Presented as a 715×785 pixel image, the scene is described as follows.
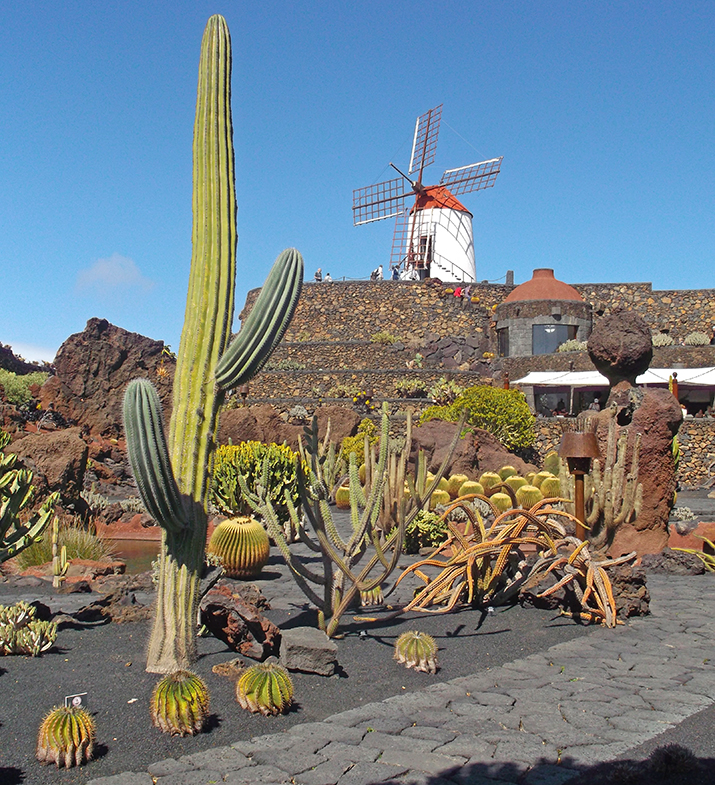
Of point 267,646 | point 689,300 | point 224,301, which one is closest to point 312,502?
point 267,646

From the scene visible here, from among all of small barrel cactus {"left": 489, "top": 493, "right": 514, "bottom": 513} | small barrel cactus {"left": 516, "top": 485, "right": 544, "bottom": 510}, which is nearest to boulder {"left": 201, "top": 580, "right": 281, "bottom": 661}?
small barrel cactus {"left": 489, "top": 493, "right": 514, "bottom": 513}

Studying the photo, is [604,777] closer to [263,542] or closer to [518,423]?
[263,542]

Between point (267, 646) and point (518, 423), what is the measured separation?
17.3m

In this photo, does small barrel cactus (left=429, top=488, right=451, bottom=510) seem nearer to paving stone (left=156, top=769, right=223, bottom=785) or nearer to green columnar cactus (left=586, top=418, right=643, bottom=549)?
green columnar cactus (left=586, top=418, right=643, bottom=549)

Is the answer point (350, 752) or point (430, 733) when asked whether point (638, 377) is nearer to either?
point (430, 733)

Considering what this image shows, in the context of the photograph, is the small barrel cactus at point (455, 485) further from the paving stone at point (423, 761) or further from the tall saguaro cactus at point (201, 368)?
the paving stone at point (423, 761)

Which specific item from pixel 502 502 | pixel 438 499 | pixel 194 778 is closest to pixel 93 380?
pixel 438 499

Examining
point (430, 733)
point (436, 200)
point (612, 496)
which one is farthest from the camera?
point (436, 200)

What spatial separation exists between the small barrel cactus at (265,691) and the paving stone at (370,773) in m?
0.72

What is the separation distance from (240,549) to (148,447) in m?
4.54

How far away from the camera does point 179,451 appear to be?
486cm

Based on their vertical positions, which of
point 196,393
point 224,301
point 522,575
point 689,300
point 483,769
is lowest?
point 483,769

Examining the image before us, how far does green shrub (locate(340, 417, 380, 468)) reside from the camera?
63.9 ft

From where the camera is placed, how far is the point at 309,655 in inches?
194
